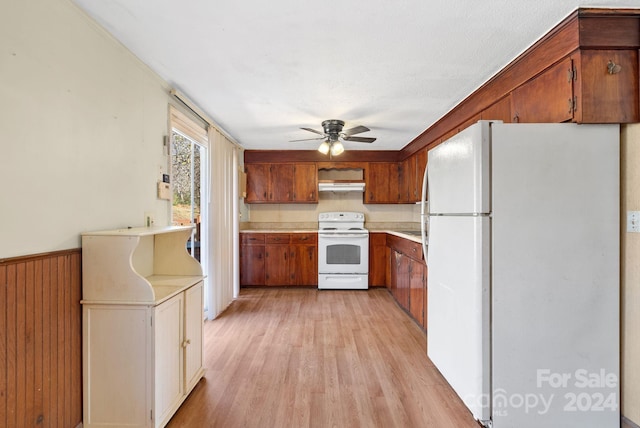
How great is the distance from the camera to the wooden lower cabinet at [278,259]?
4777 millimetres

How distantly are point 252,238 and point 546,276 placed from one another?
3.85 meters

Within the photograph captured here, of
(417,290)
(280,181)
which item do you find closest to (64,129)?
(417,290)

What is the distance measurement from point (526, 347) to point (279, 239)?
360cm

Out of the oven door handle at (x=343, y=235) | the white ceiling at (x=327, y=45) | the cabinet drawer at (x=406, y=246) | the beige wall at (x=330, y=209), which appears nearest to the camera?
the white ceiling at (x=327, y=45)

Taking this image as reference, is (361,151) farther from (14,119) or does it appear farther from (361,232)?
(14,119)

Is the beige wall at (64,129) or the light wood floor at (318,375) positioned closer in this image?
the beige wall at (64,129)

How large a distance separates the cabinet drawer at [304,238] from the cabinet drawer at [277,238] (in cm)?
9

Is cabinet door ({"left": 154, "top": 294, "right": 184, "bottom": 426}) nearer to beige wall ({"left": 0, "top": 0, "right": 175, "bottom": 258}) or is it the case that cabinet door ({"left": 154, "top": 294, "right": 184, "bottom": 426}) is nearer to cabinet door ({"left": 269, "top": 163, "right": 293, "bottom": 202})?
beige wall ({"left": 0, "top": 0, "right": 175, "bottom": 258})

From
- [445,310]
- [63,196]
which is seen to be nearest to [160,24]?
[63,196]

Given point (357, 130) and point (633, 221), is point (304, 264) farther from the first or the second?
point (633, 221)

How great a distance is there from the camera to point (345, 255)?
187 inches

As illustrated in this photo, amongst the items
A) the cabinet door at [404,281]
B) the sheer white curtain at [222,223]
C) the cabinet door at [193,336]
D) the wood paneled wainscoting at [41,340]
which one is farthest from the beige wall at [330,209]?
the wood paneled wainscoting at [41,340]

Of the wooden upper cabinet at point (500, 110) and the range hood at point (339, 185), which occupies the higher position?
the wooden upper cabinet at point (500, 110)

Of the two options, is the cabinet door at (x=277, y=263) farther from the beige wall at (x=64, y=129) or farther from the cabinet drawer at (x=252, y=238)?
the beige wall at (x=64, y=129)
